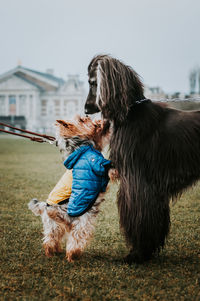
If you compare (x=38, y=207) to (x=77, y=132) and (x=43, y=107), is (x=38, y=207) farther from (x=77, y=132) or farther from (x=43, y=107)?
(x=43, y=107)

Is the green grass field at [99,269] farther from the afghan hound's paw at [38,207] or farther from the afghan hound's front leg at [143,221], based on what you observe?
the afghan hound's paw at [38,207]

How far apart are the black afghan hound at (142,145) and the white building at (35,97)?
181 ft

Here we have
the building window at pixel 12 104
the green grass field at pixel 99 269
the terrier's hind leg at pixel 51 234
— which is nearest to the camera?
the green grass field at pixel 99 269

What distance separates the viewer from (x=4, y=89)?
203ft

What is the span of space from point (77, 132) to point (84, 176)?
43 centimetres

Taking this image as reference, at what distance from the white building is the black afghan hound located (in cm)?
5505

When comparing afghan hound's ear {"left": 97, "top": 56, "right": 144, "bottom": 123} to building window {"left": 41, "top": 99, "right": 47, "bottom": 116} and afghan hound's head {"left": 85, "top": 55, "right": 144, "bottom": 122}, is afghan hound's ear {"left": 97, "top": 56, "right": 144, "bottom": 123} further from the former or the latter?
building window {"left": 41, "top": 99, "right": 47, "bottom": 116}

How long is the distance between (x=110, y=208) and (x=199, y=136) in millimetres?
2827

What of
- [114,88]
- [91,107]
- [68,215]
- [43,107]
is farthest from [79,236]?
[43,107]

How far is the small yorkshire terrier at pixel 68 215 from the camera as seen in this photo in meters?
3.14

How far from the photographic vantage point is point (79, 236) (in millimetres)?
3148

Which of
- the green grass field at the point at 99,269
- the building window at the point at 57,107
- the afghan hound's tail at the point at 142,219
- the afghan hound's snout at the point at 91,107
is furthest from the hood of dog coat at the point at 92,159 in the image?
the building window at the point at 57,107

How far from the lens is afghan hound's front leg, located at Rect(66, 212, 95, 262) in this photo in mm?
3129

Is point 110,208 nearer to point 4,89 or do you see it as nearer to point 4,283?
point 4,283
